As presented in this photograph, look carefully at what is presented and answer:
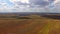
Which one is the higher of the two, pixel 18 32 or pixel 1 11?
pixel 1 11

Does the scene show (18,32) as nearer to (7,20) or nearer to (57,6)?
(7,20)

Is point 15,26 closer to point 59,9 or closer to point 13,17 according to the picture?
point 13,17

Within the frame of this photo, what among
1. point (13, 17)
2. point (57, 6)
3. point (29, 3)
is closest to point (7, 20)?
point (13, 17)

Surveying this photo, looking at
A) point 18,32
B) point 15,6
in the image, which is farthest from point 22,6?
point 18,32

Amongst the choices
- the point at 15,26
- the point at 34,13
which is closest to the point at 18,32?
the point at 15,26

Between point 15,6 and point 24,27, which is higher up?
point 15,6
